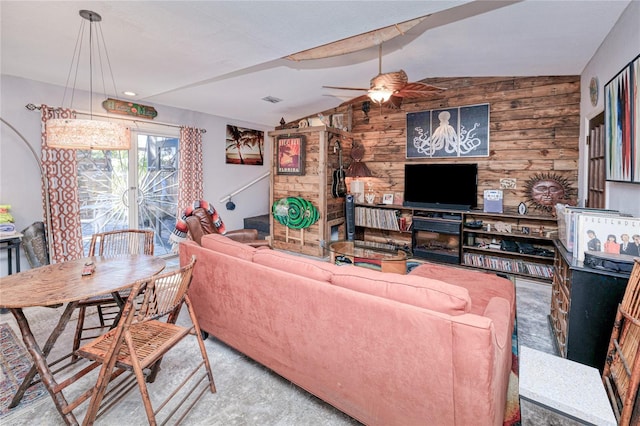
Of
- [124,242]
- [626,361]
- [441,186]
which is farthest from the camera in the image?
[441,186]

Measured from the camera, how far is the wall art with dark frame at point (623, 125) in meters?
1.97

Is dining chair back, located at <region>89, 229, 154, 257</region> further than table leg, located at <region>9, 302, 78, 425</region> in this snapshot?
Yes

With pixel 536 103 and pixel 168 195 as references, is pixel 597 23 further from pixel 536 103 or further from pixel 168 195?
pixel 168 195

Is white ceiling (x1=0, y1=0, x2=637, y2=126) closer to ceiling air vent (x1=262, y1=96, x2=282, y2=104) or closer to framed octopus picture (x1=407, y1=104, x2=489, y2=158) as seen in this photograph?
ceiling air vent (x1=262, y1=96, x2=282, y2=104)

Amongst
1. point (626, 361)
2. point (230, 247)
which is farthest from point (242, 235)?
point (626, 361)

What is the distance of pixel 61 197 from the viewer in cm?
380

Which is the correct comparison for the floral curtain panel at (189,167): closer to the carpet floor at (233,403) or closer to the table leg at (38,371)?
the carpet floor at (233,403)

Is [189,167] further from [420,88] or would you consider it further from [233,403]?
[233,403]

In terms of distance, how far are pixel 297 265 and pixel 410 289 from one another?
2.22 feet

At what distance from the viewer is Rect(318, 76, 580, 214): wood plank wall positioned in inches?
165

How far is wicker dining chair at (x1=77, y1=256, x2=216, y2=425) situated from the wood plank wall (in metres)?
4.53

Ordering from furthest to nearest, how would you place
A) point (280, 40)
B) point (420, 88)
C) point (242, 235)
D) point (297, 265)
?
point (242, 235) < point (420, 88) < point (280, 40) < point (297, 265)

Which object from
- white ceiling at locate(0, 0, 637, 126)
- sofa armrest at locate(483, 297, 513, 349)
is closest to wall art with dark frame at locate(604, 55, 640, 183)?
white ceiling at locate(0, 0, 637, 126)

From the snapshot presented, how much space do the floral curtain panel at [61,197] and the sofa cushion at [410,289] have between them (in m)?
3.88
